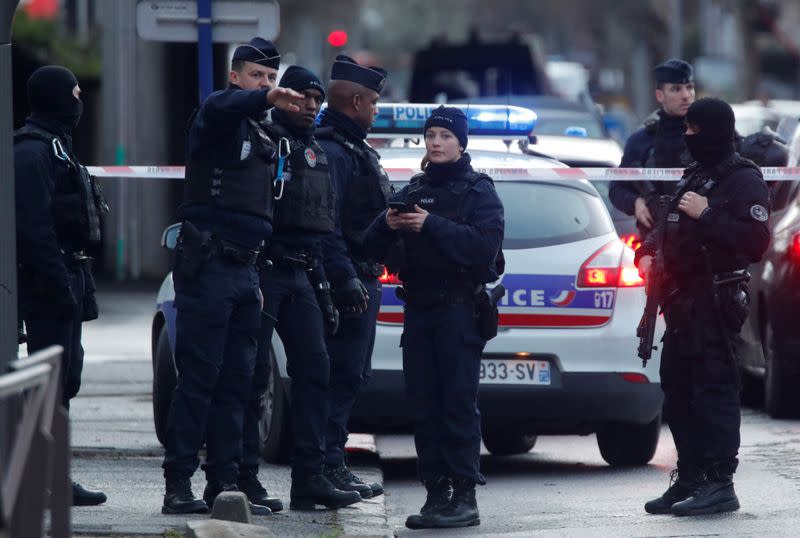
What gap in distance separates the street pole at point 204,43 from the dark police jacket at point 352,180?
2243mm

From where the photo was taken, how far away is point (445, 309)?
7.53m

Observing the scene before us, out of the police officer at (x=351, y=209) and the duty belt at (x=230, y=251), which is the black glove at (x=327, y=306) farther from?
the duty belt at (x=230, y=251)

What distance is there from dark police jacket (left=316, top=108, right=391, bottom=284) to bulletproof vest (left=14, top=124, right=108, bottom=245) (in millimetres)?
1012

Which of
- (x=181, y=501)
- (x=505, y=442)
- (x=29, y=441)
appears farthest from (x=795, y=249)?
(x=29, y=441)

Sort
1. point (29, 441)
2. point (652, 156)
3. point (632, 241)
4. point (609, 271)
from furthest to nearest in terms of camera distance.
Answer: point (632, 241) → point (652, 156) → point (609, 271) → point (29, 441)

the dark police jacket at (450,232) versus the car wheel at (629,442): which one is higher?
the dark police jacket at (450,232)

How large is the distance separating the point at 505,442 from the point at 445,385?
2.72 metres

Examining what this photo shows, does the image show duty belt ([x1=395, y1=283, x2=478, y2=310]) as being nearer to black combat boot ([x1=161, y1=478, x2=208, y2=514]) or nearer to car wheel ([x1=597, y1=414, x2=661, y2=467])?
black combat boot ([x1=161, y1=478, x2=208, y2=514])

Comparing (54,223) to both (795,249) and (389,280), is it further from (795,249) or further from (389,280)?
(795,249)

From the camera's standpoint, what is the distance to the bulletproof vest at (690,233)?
7.79 meters

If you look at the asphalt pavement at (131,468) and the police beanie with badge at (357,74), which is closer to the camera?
the asphalt pavement at (131,468)

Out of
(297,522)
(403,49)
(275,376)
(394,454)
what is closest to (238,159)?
(297,522)

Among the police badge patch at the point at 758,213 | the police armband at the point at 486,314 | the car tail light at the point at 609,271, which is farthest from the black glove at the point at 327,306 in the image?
the police badge patch at the point at 758,213

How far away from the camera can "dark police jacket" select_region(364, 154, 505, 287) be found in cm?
740
